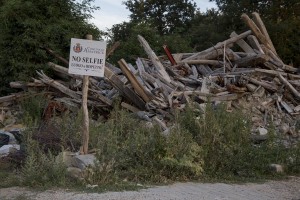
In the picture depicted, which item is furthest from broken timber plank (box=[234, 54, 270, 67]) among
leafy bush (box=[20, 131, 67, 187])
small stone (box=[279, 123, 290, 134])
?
leafy bush (box=[20, 131, 67, 187])

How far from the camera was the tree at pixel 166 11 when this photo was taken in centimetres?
4103

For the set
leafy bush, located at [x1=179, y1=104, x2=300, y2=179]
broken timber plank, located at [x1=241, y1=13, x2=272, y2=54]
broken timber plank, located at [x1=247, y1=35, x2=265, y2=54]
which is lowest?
leafy bush, located at [x1=179, y1=104, x2=300, y2=179]

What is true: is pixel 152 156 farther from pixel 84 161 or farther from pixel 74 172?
pixel 74 172

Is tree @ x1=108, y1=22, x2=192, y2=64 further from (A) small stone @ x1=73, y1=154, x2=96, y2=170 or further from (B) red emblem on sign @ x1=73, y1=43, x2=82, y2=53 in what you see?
(A) small stone @ x1=73, y1=154, x2=96, y2=170

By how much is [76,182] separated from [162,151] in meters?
1.52

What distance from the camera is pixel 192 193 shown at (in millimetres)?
7883

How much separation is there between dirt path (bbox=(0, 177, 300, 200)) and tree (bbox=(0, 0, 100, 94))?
10077 millimetres

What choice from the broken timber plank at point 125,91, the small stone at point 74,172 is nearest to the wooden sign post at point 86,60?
the small stone at point 74,172

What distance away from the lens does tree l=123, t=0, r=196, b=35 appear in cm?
4103

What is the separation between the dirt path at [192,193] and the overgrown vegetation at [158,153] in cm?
34

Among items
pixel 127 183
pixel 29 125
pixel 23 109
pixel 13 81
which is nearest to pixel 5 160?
pixel 29 125

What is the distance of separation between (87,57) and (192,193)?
9.81ft

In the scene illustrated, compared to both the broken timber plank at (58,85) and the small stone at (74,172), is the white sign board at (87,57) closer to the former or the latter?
the small stone at (74,172)

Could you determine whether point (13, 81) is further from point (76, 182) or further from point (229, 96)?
point (76, 182)
